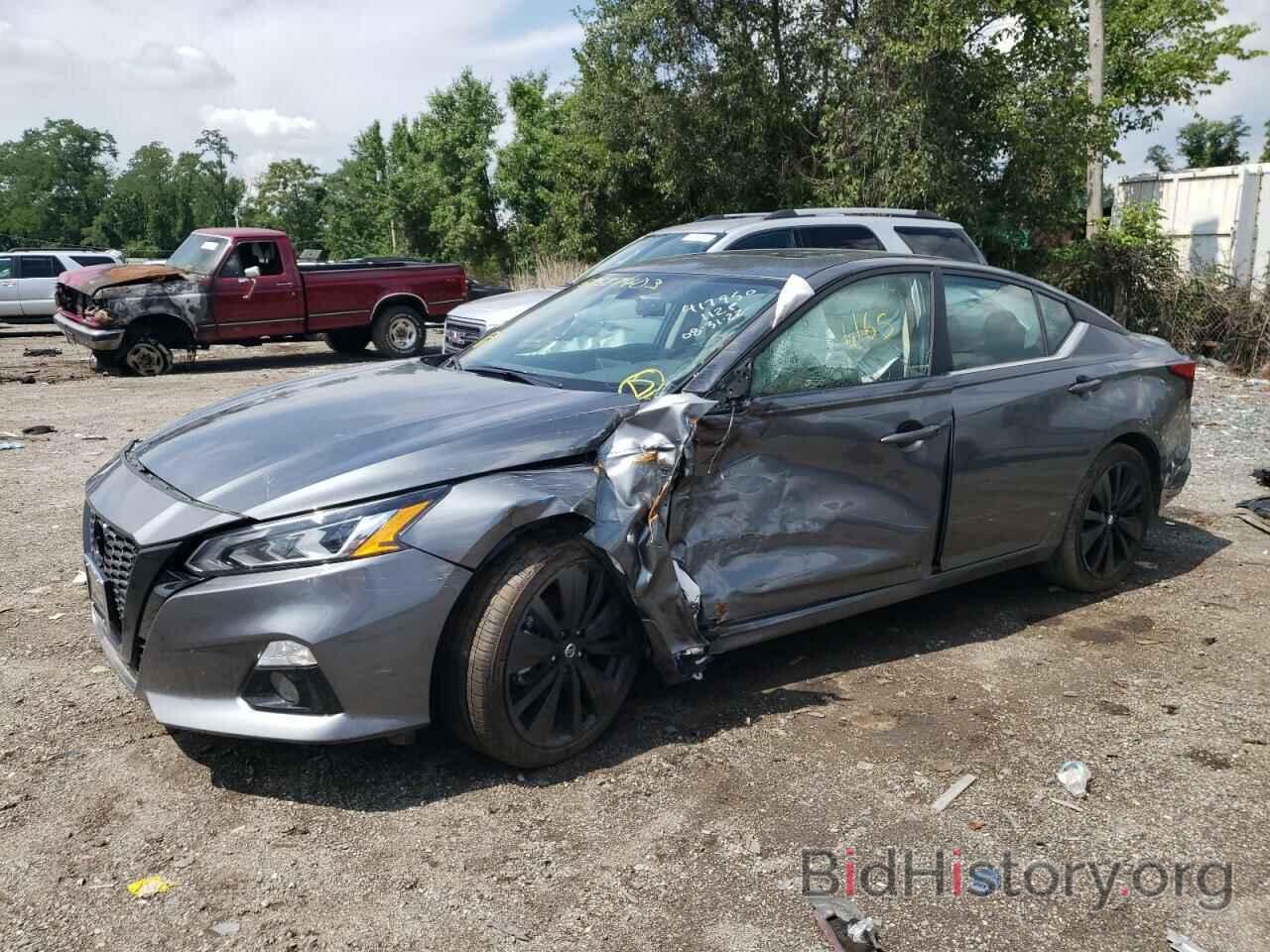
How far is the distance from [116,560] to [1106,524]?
4395 mm

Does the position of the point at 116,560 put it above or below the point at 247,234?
below

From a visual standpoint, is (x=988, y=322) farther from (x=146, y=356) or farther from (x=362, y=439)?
(x=146, y=356)

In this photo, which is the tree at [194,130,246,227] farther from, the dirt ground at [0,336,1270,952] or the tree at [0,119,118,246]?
the dirt ground at [0,336,1270,952]

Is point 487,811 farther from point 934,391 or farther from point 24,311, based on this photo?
point 24,311

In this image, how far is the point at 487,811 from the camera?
3.29m

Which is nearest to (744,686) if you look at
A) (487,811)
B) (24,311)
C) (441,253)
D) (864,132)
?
(487,811)

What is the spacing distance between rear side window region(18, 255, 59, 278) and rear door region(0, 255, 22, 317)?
18 centimetres

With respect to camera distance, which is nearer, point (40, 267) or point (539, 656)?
point (539, 656)

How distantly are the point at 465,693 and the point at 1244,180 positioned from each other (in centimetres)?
1735

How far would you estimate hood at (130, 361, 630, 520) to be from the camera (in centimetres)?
324

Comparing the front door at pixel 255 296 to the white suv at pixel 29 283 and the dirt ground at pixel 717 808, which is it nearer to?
the white suv at pixel 29 283

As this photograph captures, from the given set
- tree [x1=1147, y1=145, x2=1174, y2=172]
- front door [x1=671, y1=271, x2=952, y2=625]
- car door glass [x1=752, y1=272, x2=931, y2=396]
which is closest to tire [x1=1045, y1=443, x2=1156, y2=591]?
front door [x1=671, y1=271, x2=952, y2=625]

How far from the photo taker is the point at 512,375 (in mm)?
4316

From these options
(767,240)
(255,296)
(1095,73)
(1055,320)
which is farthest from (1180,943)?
(1095,73)
